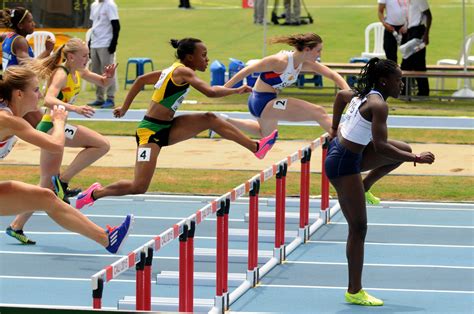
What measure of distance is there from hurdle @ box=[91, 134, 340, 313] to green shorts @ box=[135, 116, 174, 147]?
1102mm

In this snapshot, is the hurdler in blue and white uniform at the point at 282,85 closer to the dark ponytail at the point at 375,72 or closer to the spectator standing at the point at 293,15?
the dark ponytail at the point at 375,72

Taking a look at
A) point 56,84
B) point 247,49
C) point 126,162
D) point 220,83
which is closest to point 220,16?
point 247,49

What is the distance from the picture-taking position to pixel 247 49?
3353 cm

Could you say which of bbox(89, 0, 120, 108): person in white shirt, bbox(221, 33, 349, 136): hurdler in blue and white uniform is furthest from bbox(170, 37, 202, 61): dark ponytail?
bbox(89, 0, 120, 108): person in white shirt

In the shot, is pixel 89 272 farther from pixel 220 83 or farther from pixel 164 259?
pixel 220 83

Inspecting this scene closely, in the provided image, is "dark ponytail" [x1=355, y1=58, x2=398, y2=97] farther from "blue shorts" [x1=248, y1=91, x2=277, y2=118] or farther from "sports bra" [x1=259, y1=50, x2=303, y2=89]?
"blue shorts" [x1=248, y1=91, x2=277, y2=118]

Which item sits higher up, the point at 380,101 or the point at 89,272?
the point at 380,101

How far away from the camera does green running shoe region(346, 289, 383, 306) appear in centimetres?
943

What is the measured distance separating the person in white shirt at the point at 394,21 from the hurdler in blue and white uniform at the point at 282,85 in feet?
34.0

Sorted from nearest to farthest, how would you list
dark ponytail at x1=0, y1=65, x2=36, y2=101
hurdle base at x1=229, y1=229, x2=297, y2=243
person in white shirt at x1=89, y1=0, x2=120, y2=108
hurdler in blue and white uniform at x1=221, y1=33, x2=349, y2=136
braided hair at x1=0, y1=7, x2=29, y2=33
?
dark ponytail at x1=0, y1=65, x2=36, y2=101 < hurdle base at x1=229, y1=229, x2=297, y2=243 < hurdler in blue and white uniform at x1=221, y1=33, x2=349, y2=136 < braided hair at x1=0, y1=7, x2=29, y2=33 < person in white shirt at x1=89, y1=0, x2=120, y2=108

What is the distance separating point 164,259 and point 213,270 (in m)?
0.61

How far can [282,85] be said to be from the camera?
1316 centimetres

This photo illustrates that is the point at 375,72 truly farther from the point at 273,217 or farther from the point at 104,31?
the point at 104,31

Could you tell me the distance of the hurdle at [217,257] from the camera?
22.8ft
